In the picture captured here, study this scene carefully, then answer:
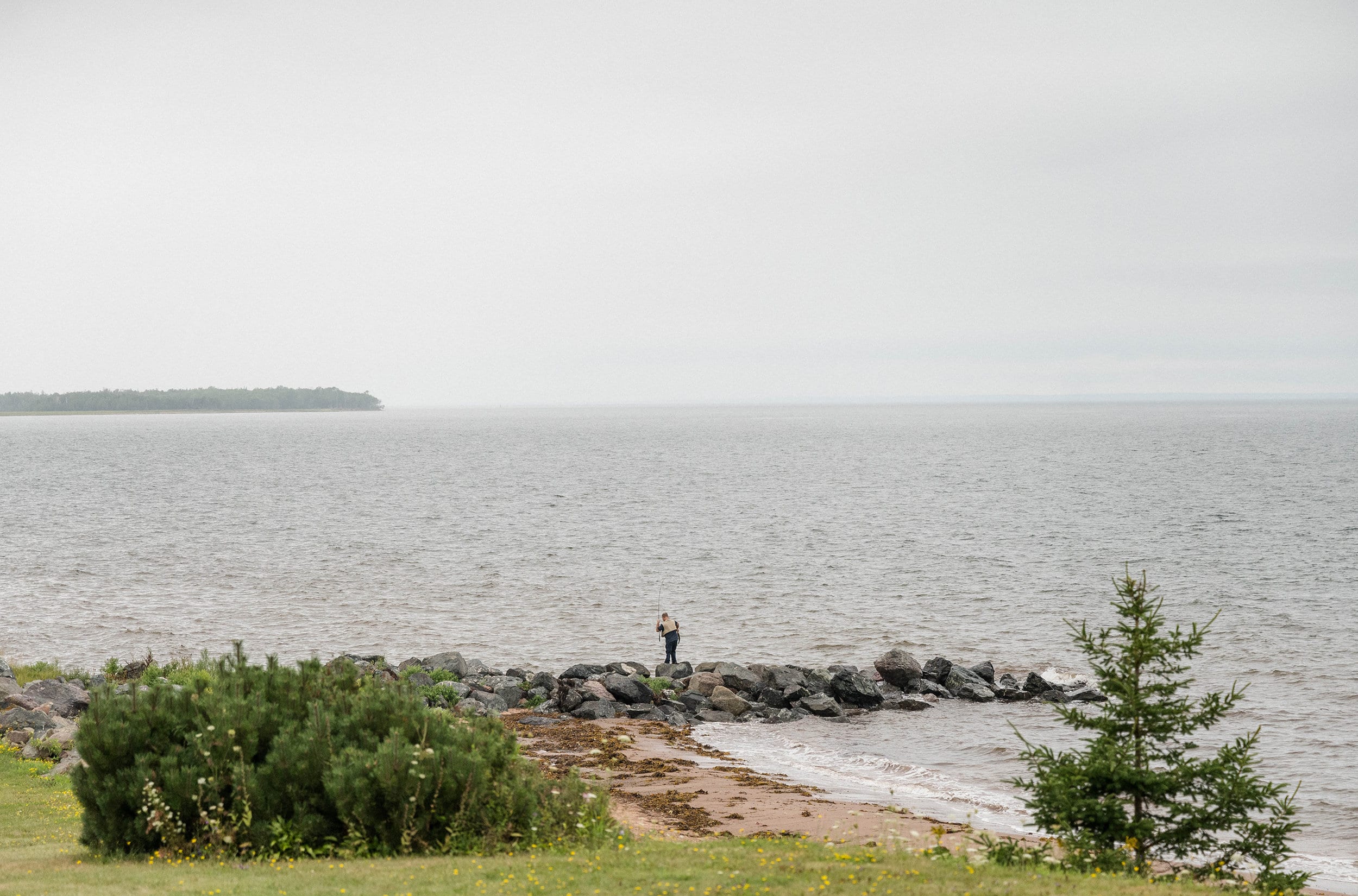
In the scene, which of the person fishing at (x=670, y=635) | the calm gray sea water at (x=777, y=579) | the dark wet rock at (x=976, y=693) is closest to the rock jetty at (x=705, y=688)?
the dark wet rock at (x=976, y=693)

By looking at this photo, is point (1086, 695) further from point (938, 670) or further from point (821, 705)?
point (821, 705)

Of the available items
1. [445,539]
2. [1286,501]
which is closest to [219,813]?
[445,539]

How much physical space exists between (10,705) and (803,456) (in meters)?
132

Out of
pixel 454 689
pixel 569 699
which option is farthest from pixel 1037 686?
pixel 454 689

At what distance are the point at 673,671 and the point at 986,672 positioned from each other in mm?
8751

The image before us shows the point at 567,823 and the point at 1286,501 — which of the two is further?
the point at 1286,501

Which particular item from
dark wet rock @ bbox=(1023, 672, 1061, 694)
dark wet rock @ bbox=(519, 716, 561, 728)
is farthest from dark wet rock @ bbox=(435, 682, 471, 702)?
dark wet rock @ bbox=(1023, 672, 1061, 694)

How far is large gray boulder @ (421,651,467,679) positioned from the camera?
29109 mm

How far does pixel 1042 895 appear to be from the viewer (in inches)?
408

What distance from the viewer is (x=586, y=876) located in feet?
36.5

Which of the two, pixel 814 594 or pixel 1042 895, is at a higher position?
pixel 1042 895

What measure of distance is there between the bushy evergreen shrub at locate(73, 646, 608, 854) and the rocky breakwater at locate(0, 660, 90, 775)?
4881 mm

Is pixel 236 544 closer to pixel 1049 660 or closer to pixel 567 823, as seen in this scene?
pixel 1049 660

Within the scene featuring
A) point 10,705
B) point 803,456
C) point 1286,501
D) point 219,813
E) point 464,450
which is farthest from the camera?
point 464,450
